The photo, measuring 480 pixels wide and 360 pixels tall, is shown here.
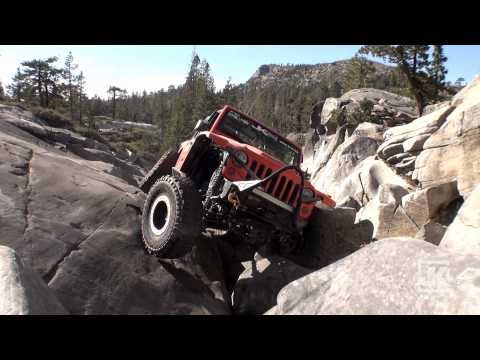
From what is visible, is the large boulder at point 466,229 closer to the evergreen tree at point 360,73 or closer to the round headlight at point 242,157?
the round headlight at point 242,157

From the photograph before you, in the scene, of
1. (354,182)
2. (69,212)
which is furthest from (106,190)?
(354,182)

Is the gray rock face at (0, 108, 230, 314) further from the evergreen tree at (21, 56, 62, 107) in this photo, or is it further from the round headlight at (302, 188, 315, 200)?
the evergreen tree at (21, 56, 62, 107)

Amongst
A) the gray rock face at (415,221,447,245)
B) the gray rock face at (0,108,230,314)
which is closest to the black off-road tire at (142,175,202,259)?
the gray rock face at (0,108,230,314)

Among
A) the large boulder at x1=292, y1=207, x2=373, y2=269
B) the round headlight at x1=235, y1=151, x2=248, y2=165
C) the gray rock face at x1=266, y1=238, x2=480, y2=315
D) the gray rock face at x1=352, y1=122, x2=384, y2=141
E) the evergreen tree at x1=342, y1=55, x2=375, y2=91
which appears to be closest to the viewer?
the gray rock face at x1=266, y1=238, x2=480, y2=315

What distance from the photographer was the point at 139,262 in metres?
5.85

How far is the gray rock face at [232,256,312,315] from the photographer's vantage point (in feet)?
19.9

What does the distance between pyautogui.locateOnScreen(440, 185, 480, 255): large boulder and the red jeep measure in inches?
76.5

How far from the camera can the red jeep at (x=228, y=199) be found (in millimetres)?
5605

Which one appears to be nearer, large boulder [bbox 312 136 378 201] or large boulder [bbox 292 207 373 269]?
large boulder [bbox 292 207 373 269]

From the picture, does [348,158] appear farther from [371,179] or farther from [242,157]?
[242,157]

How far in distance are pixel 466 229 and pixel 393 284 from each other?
3.94 meters

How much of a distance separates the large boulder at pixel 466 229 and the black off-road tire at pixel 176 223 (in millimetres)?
3738
